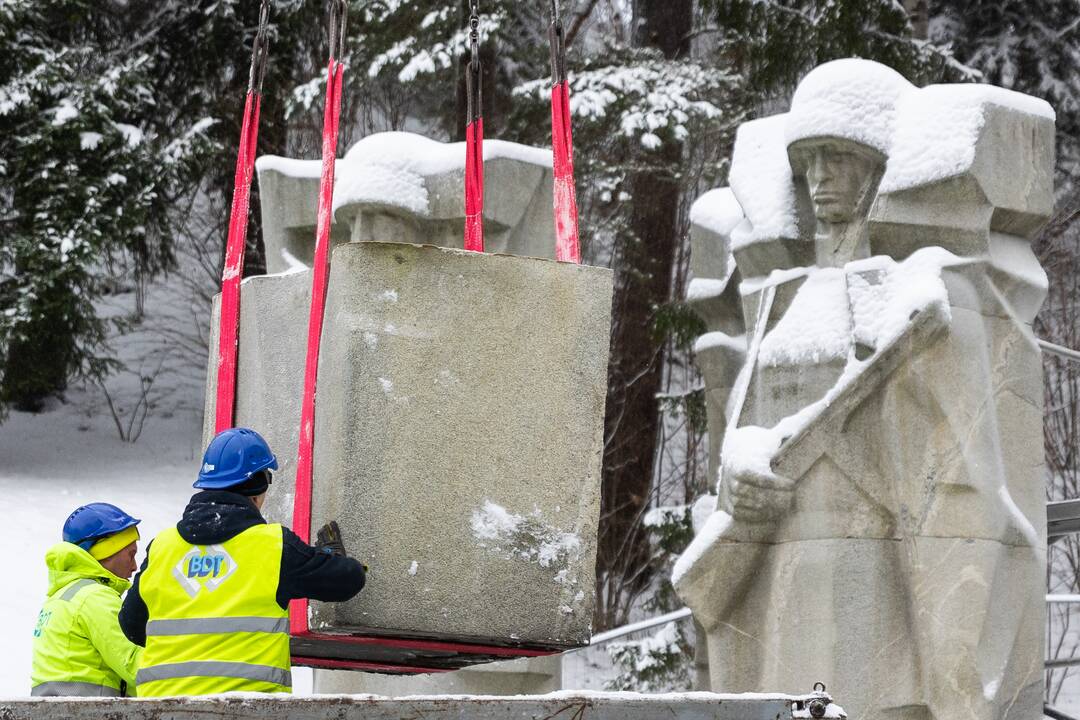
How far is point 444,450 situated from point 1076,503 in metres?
4.91

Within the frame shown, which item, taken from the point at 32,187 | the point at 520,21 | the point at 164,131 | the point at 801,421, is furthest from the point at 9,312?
the point at 801,421

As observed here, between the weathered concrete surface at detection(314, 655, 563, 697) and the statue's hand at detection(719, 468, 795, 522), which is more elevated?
the statue's hand at detection(719, 468, 795, 522)

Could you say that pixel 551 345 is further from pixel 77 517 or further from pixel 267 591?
pixel 77 517

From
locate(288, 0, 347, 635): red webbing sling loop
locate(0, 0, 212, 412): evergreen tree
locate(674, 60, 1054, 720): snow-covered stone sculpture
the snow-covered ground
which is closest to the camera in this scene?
locate(288, 0, 347, 635): red webbing sling loop

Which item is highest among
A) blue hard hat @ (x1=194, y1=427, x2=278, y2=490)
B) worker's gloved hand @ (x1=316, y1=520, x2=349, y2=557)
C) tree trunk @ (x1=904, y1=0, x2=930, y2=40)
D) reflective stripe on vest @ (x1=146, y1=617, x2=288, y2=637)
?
tree trunk @ (x1=904, y1=0, x2=930, y2=40)

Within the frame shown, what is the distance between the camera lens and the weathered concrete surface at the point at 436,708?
2.63 metres

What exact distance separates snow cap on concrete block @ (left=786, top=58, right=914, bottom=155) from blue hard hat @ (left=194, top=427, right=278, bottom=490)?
12.3 ft

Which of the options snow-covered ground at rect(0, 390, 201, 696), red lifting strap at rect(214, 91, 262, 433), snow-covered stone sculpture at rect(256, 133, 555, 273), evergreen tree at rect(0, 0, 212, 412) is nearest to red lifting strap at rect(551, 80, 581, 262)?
red lifting strap at rect(214, 91, 262, 433)

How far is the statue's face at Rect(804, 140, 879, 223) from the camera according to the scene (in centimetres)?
725

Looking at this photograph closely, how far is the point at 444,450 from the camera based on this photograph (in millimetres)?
4191

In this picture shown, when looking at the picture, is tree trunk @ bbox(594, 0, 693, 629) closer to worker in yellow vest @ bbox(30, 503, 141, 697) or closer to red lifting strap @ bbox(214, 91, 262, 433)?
worker in yellow vest @ bbox(30, 503, 141, 697)

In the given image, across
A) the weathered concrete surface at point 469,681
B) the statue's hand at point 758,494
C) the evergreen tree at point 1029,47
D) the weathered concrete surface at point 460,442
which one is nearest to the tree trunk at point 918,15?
the evergreen tree at point 1029,47

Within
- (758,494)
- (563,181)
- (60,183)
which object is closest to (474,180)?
(563,181)

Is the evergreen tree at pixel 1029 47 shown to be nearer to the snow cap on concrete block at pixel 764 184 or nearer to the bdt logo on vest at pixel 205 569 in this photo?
the snow cap on concrete block at pixel 764 184
